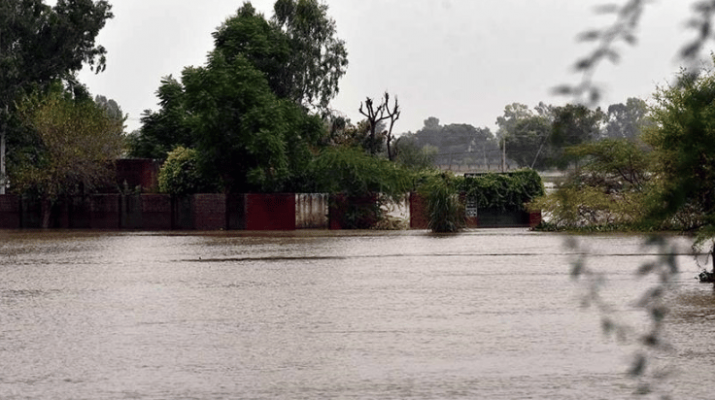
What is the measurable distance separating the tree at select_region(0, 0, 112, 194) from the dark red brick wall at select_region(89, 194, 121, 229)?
418 inches

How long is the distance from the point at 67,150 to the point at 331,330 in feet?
138

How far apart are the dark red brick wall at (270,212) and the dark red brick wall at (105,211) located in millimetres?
6667

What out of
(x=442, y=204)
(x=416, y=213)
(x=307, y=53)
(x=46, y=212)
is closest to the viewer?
(x=442, y=204)

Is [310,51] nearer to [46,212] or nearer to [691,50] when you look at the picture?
[46,212]

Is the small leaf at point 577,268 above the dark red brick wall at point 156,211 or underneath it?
underneath

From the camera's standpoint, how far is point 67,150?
54.0 meters

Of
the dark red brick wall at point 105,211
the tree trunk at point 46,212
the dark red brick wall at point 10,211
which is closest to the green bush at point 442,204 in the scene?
the dark red brick wall at point 105,211

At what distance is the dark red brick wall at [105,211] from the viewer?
52438 mm

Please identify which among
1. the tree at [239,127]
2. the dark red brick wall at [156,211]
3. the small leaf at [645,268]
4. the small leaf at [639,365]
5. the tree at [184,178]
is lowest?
the small leaf at [639,365]

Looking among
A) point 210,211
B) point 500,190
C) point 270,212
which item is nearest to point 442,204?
point 500,190

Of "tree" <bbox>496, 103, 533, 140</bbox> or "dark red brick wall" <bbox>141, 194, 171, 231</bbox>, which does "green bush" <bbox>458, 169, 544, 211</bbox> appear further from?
"dark red brick wall" <bbox>141, 194, 171, 231</bbox>

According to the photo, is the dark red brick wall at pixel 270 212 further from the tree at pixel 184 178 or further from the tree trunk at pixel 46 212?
the tree trunk at pixel 46 212

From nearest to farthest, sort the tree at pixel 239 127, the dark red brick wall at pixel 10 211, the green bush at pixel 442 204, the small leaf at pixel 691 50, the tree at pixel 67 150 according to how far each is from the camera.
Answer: the small leaf at pixel 691 50 < the green bush at pixel 442 204 < the tree at pixel 239 127 < the tree at pixel 67 150 < the dark red brick wall at pixel 10 211

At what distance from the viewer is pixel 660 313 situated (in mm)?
1781
